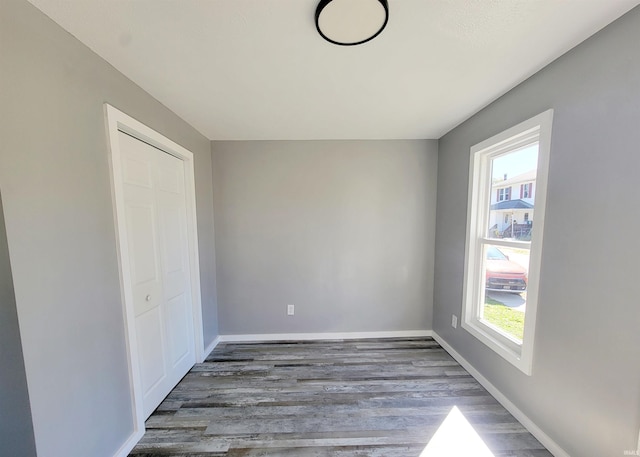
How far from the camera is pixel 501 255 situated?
1858mm

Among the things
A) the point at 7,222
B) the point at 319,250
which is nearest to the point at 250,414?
the point at 319,250

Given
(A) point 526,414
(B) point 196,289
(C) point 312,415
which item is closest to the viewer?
(A) point 526,414

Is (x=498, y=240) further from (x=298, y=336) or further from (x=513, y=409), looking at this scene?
(x=298, y=336)

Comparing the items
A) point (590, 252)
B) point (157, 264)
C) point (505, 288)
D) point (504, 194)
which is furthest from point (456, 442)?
point (157, 264)

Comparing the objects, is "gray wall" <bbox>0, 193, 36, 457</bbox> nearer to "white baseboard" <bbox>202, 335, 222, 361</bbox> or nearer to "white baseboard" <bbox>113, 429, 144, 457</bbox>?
"white baseboard" <bbox>113, 429, 144, 457</bbox>

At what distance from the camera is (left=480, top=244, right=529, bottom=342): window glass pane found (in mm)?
1651

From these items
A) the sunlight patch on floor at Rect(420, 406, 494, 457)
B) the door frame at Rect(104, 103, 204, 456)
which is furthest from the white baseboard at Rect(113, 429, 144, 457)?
the sunlight patch on floor at Rect(420, 406, 494, 457)

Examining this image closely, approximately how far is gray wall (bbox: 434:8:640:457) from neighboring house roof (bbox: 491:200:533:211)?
9.8 inches

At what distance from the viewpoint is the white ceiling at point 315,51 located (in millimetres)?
968

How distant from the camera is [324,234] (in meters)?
2.63

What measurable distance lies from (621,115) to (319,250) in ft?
7.46

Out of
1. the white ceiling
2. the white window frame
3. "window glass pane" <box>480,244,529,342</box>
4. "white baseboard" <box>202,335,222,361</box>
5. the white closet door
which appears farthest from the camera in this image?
"white baseboard" <box>202,335,222,361</box>

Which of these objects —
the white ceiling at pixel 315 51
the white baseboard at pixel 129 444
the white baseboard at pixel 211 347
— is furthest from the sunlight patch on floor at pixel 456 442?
the white ceiling at pixel 315 51

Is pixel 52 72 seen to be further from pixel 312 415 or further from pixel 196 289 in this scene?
pixel 312 415
